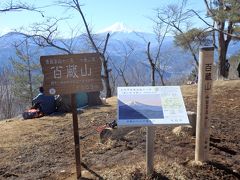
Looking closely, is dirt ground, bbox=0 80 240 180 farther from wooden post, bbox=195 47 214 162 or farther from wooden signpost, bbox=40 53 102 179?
wooden signpost, bbox=40 53 102 179

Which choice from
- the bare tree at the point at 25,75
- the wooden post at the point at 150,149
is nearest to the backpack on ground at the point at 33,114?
the wooden post at the point at 150,149

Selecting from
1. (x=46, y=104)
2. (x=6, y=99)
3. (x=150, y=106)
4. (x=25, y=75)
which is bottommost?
(x=6, y=99)

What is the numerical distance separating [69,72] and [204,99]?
1.61 meters

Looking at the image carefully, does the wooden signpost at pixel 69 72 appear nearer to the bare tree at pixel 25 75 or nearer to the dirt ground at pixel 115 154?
the dirt ground at pixel 115 154

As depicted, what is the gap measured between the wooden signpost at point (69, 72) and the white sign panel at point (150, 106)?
0.39 meters

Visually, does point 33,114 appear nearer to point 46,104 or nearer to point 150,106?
point 46,104

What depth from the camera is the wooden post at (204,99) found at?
4.52 meters

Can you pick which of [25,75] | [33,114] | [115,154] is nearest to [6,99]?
[25,75]

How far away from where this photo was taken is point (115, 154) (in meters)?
5.53

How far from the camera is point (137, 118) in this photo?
430cm

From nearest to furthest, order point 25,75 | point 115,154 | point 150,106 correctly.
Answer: point 150,106 < point 115,154 < point 25,75

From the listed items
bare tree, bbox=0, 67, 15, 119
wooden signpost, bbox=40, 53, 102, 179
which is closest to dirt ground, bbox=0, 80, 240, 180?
wooden signpost, bbox=40, 53, 102, 179

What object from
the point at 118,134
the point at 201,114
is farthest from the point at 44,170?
the point at 201,114

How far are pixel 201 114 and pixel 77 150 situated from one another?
1.54 metres
